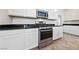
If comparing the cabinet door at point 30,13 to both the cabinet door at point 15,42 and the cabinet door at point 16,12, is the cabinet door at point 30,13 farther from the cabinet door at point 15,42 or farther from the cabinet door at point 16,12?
the cabinet door at point 15,42

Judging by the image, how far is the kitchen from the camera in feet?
5.12

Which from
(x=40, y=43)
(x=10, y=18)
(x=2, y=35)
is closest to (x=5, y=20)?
(x=10, y=18)

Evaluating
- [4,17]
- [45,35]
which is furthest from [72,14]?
[4,17]

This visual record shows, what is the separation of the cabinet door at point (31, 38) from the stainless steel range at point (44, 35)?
10 cm

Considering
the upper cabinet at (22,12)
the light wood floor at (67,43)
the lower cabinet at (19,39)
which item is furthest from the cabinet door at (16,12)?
the light wood floor at (67,43)

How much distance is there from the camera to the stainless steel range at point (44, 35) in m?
2.05

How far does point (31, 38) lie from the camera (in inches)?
77.3

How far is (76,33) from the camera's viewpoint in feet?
5.46

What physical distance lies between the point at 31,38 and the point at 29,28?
21 cm

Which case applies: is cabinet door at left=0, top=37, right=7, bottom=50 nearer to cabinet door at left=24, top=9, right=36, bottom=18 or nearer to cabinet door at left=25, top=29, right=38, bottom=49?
cabinet door at left=25, top=29, right=38, bottom=49

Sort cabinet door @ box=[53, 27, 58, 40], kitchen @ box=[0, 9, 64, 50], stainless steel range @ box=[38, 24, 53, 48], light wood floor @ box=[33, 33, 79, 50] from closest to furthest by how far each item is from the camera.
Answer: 1. kitchen @ box=[0, 9, 64, 50]
2. light wood floor @ box=[33, 33, 79, 50]
3. cabinet door @ box=[53, 27, 58, 40]
4. stainless steel range @ box=[38, 24, 53, 48]

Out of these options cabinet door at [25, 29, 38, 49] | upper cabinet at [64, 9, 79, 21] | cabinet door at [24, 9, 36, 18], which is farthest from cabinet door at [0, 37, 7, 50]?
upper cabinet at [64, 9, 79, 21]

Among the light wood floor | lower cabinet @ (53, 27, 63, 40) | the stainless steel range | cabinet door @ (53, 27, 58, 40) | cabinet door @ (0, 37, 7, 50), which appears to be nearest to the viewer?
cabinet door @ (0, 37, 7, 50)

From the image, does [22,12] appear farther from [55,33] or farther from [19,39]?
[55,33]
